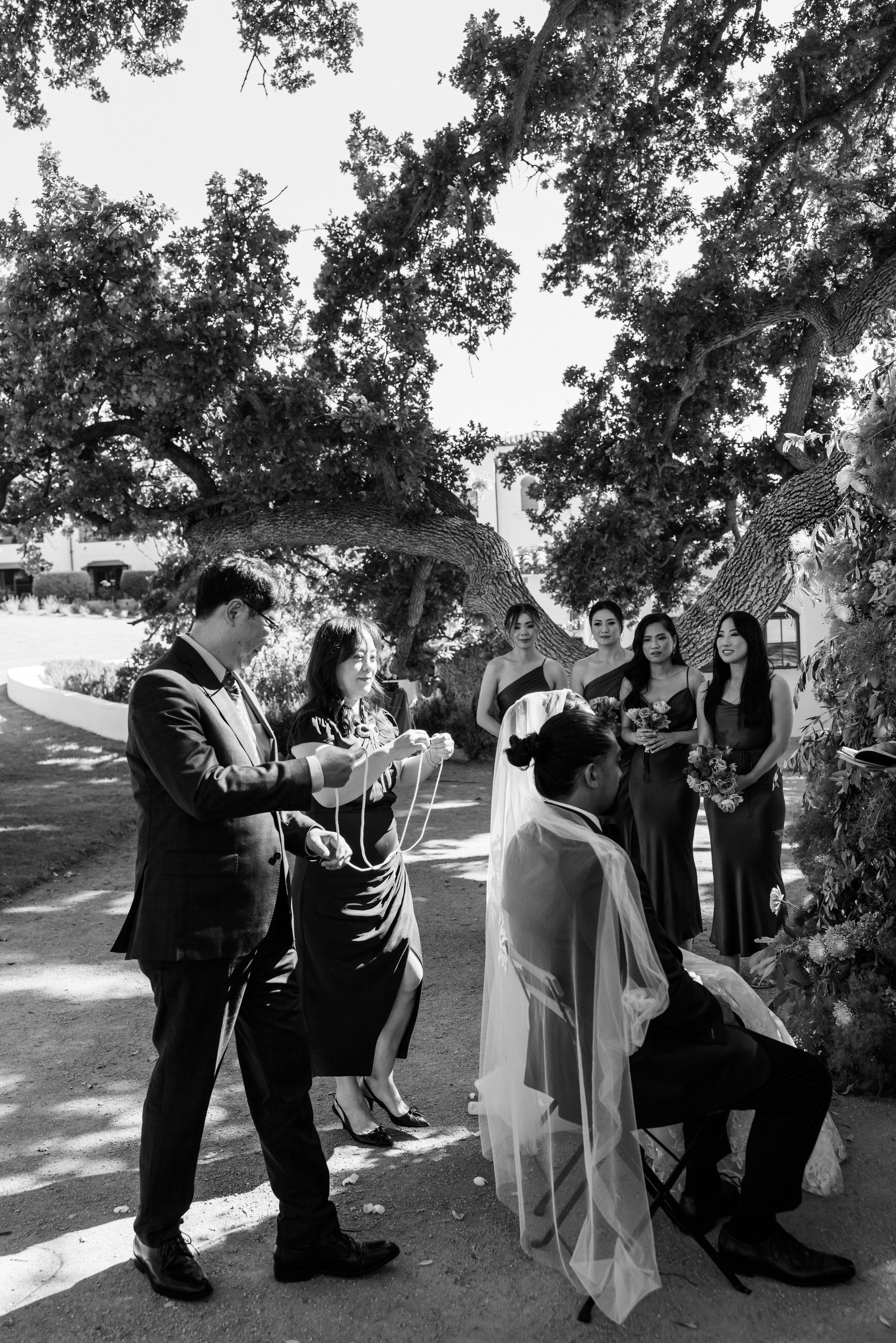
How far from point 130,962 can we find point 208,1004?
420cm

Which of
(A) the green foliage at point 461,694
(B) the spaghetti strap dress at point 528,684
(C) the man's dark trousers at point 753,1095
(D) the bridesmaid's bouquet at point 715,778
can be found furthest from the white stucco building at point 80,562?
(C) the man's dark trousers at point 753,1095

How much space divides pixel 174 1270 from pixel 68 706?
62.1 feet

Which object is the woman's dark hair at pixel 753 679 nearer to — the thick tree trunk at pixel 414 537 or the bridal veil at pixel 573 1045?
the bridal veil at pixel 573 1045

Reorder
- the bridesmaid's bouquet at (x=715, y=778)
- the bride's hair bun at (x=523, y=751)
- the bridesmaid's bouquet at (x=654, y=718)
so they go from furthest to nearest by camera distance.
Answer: the bridesmaid's bouquet at (x=654, y=718) → the bridesmaid's bouquet at (x=715, y=778) → the bride's hair bun at (x=523, y=751)

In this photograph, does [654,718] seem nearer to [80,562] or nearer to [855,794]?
[855,794]

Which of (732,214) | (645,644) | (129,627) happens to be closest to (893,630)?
(645,644)

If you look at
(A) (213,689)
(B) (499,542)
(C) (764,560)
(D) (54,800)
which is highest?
(B) (499,542)

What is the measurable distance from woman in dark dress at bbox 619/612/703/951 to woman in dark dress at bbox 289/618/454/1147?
2352mm

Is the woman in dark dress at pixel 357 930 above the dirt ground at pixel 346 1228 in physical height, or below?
above

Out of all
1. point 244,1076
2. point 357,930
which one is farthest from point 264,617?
point 357,930

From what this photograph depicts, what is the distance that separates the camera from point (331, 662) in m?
4.64

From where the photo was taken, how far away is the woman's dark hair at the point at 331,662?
4625 millimetres

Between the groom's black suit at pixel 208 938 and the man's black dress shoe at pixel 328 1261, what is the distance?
0.12 ft

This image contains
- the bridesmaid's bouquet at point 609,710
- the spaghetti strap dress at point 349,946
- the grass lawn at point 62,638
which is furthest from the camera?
the grass lawn at point 62,638
